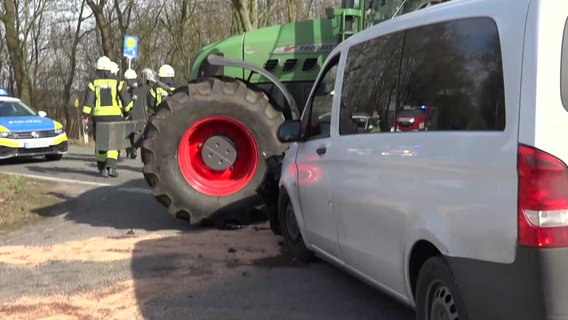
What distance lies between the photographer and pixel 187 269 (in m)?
5.87

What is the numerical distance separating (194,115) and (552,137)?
16.2ft

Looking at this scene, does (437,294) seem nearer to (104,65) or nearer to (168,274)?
(168,274)

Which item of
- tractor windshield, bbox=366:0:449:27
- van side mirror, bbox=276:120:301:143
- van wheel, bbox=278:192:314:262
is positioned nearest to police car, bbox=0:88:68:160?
tractor windshield, bbox=366:0:449:27

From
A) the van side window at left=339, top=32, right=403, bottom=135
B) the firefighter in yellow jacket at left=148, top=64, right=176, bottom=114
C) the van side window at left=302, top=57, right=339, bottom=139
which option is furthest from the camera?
the firefighter in yellow jacket at left=148, top=64, right=176, bottom=114

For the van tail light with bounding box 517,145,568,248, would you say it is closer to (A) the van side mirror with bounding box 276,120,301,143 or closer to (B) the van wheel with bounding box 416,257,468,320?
(B) the van wheel with bounding box 416,257,468,320

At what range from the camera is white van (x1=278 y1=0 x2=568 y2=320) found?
275cm

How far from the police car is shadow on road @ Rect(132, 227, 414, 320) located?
9540 millimetres

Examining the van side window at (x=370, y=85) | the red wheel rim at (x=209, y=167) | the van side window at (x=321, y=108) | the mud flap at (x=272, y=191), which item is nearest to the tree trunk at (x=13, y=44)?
the red wheel rim at (x=209, y=167)

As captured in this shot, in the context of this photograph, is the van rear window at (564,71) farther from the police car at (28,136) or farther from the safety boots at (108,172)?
the police car at (28,136)

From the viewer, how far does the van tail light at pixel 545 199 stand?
272cm

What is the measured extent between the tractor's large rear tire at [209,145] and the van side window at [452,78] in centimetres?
353

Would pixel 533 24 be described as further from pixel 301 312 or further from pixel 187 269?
pixel 187 269

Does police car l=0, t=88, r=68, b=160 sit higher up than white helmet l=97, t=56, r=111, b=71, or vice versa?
white helmet l=97, t=56, r=111, b=71

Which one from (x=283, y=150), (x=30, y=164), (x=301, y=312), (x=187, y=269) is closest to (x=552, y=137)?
(x=301, y=312)
